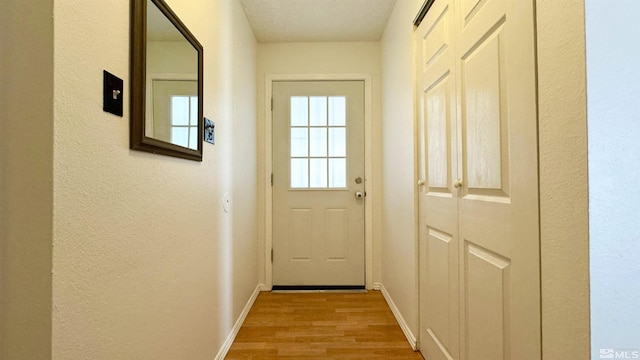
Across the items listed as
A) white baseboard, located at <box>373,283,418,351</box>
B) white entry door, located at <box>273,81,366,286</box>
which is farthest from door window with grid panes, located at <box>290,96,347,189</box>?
white baseboard, located at <box>373,283,418,351</box>

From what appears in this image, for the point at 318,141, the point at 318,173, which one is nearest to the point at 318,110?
the point at 318,141

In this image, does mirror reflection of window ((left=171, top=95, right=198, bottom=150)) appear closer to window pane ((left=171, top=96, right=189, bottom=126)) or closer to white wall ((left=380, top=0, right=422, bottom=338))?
window pane ((left=171, top=96, right=189, bottom=126))

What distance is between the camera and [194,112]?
53.6 inches

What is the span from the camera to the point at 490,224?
41.2 inches

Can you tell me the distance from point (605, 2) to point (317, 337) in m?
2.03

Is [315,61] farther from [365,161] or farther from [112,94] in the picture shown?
[112,94]

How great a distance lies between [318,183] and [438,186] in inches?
58.0

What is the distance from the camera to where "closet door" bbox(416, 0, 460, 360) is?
1349mm

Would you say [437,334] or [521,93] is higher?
[521,93]

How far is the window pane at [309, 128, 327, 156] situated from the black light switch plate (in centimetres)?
206

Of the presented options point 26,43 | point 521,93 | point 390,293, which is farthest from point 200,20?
point 390,293

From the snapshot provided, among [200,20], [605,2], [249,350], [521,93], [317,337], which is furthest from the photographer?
[317,337]

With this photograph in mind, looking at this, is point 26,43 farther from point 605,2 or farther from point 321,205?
point 321,205

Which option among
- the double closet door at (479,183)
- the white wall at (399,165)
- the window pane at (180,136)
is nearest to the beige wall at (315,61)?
the white wall at (399,165)
